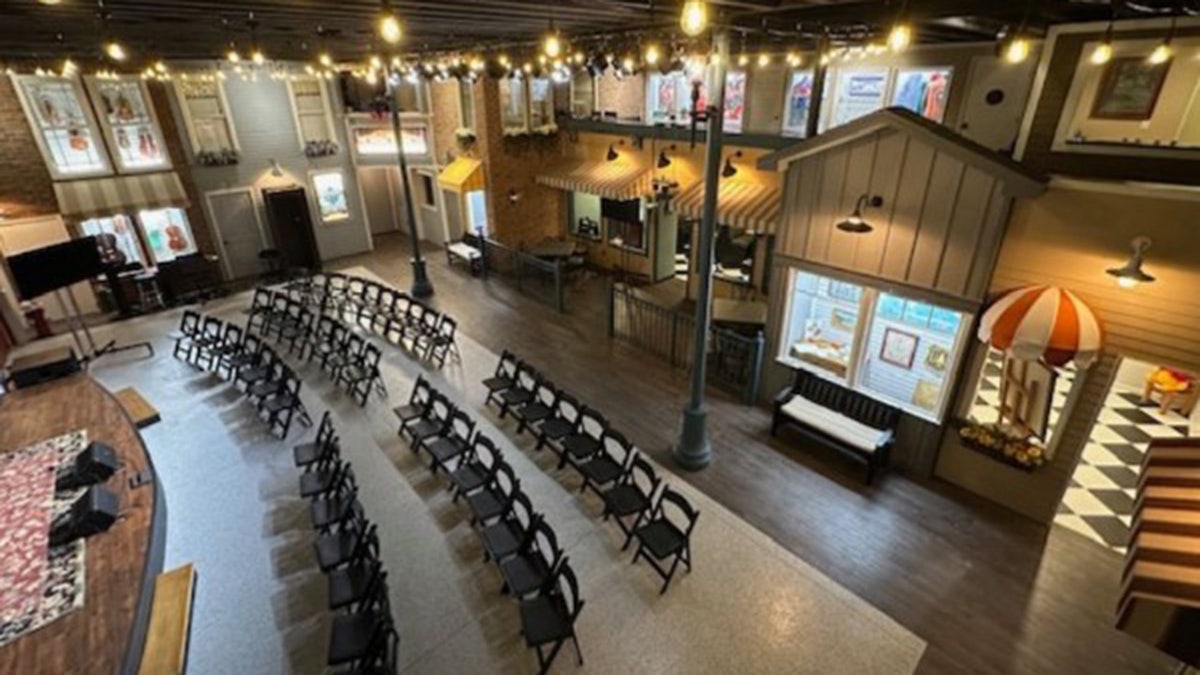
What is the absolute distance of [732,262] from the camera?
12.1m

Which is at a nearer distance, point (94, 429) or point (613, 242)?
point (94, 429)

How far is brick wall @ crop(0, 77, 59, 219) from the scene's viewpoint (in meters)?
10.7

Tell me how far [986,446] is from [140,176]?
1707 centimetres

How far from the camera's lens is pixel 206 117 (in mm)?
13180

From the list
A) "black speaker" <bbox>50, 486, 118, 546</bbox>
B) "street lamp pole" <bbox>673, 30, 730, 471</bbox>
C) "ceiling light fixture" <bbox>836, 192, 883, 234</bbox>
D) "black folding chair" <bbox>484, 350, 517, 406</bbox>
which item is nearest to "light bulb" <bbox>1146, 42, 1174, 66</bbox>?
"ceiling light fixture" <bbox>836, 192, 883, 234</bbox>

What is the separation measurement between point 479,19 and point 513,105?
21.2 feet

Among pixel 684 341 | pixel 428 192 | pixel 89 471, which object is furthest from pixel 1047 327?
pixel 428 192

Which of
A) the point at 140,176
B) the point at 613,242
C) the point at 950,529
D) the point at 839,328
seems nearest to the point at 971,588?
the point at 950,529

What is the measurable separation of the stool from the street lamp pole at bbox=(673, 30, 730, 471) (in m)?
13.0

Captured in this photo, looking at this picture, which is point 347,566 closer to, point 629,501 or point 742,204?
point 629,501

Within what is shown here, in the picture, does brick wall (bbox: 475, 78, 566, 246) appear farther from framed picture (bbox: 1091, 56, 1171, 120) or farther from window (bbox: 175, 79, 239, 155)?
framed picture (bbox: 1091, 56, 1171, 120)

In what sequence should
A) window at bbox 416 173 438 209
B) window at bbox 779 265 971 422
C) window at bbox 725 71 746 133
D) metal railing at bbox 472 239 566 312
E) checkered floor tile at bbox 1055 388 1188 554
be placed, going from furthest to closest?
1. window at bbox 416 173 438 209
2. metal railing at bbox 472 239 566 312
3. window at bbox 725 71 746 133
4. window at bbox 779 265 971 422
5. checkered floor tile at bbox 1055 388 1188 554

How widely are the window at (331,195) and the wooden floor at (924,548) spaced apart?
10748mm

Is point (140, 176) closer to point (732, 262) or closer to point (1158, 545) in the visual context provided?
point (732, 262)
